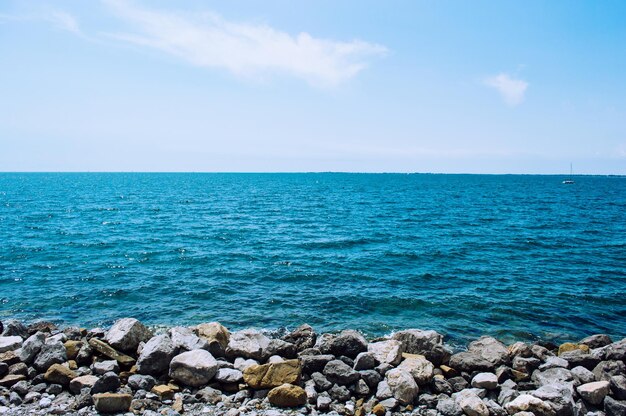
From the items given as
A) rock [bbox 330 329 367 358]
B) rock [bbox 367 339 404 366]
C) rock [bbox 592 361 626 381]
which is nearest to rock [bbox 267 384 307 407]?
rock [bbox 330 329 367 358]

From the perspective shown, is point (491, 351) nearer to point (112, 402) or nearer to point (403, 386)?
point (403, 386)

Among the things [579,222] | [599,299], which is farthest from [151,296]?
[579,222]

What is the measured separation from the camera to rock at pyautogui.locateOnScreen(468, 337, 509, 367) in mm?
11492

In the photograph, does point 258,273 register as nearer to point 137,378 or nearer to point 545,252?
point 137,378

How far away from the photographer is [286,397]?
9.30 m

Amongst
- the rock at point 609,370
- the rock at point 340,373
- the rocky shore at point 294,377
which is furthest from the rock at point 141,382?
the rock at point 609,370

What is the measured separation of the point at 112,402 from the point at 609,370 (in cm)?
1192

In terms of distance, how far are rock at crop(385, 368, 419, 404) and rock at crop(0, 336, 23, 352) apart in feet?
32.4

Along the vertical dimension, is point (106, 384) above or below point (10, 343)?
below

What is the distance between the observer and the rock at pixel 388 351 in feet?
36.3

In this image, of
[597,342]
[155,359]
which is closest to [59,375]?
[155,359]

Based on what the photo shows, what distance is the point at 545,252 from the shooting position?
30.6m

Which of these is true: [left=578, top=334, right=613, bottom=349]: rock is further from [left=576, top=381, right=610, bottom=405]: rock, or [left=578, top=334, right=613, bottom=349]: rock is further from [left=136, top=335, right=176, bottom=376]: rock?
[left=136, top=335, right=176, bottom=376]: rock

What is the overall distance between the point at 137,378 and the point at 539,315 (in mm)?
15521
